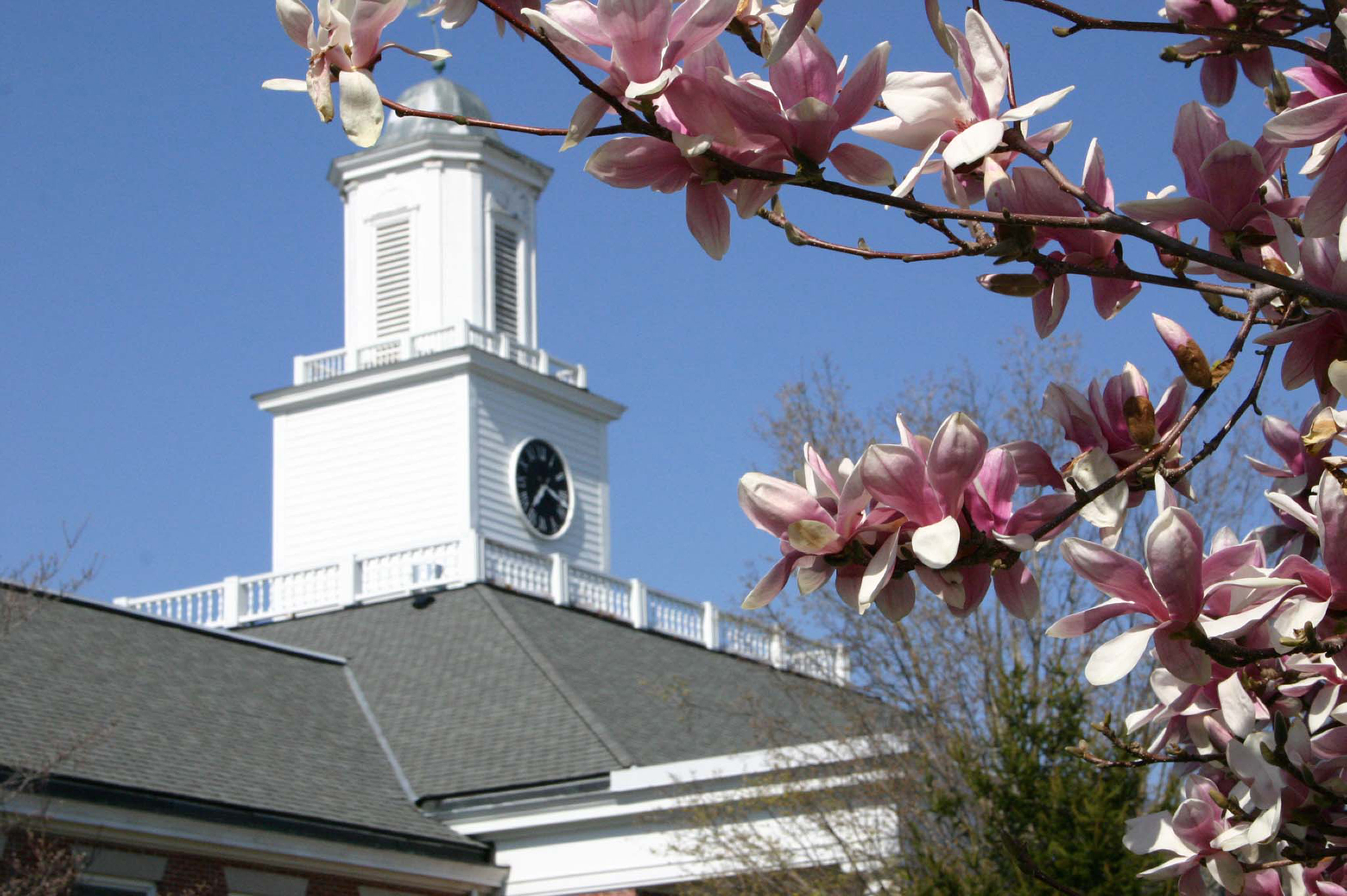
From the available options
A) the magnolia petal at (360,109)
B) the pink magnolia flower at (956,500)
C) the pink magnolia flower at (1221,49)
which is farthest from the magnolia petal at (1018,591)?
the magnolia petal at (360,109)

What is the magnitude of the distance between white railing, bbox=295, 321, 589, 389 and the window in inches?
21.6

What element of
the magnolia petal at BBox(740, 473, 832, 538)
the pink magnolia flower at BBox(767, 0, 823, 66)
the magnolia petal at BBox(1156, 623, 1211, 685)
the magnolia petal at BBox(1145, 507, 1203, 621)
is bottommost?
the magnolia petal at BBox(1156, 623, 1211, 685)

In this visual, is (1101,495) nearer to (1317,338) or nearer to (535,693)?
(1317,338)

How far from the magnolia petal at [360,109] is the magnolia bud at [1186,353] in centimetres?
115

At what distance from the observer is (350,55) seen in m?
2.12

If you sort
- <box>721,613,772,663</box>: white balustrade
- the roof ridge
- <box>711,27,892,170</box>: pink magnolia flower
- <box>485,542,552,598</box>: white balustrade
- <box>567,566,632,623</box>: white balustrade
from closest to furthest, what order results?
1. <box>711,27,892,170</box>: pink magnolia flower
2. the roof ridge
3. <box>485,542,552,598</box>: white balustrade
4. <box>567,566,632,623</box>: white balustrade
5. <box>721,613,772,663</box>: white balustrade

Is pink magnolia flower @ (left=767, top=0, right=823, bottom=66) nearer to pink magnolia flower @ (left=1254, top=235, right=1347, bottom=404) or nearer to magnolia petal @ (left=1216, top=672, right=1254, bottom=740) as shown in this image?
pink magnolia flower @ (left=1254, top=235, right=1347, bottom=404)

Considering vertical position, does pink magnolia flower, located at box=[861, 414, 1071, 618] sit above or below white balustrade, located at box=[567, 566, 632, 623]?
below

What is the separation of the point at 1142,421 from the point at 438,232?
2705 cm

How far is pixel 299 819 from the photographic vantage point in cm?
1689

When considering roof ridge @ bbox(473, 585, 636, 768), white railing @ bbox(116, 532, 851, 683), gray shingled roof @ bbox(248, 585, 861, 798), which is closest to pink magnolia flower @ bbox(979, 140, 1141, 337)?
gray shingled roof @ bbox(248, 585, 861, 798)

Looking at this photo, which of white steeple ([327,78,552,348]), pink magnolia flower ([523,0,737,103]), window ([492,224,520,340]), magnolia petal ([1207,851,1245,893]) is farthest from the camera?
window ([492,224,520,340])

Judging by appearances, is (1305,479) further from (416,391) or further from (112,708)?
(416,391)

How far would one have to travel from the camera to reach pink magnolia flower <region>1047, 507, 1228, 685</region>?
1.98 meters
